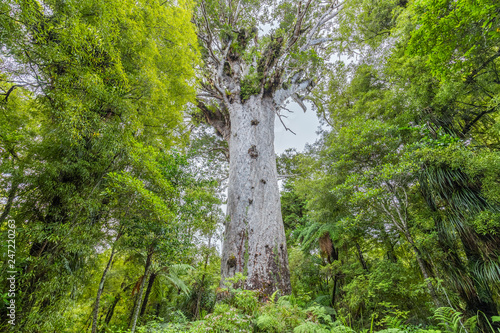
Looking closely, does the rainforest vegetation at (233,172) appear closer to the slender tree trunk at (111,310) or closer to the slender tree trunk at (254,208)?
the slender tree trunk at (254,208)

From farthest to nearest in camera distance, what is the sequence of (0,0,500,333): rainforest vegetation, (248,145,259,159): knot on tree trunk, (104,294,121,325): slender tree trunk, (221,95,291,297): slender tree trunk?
(104,294,121,325): slender tree trunk
(248,145,259,159): knot on tree trunk
(221,95,291,297): slender tree trunk
(0,0,500,333): rainforest vegetation

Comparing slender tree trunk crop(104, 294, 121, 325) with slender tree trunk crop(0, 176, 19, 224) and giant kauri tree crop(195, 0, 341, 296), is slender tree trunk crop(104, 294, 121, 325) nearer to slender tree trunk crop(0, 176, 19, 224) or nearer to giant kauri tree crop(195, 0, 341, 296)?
giant kauri tree crop(195, 0, 341, 296)

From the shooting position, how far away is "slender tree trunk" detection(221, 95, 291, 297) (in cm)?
334

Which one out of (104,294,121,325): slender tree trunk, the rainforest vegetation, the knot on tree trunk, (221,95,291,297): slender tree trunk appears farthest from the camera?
(104,294,121,325): slender tree trunk

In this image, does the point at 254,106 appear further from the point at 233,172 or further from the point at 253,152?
the point at 233,172

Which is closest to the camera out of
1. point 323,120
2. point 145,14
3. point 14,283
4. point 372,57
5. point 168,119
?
point 14,283

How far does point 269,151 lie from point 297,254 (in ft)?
11.4

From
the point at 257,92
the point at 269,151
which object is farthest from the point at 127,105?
the point at 257,92

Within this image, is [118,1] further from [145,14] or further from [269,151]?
[269,151]

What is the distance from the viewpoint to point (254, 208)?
A: 13.1ft

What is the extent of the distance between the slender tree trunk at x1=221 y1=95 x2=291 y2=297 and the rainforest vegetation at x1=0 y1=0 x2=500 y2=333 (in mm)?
30

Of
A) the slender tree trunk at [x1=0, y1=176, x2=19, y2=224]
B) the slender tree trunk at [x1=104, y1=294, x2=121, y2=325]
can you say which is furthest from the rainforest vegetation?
the slender tree trunk at [x1=104, y1=294, x2=121, y2=325]

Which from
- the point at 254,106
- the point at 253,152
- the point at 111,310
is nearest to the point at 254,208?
the point at 253,152

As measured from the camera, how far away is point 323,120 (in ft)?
27.3
